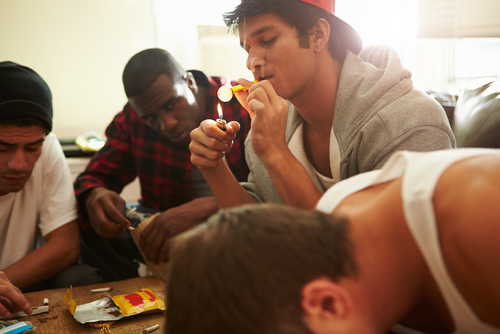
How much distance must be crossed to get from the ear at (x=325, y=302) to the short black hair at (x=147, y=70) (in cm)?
147

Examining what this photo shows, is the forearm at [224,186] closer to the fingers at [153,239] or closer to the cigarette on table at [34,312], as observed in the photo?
the fingers at [153,239]

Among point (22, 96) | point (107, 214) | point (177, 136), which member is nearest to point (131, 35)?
point (177, 136)

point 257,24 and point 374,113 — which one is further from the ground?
point 257,24

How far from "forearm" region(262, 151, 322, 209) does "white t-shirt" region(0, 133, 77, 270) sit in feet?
3.05

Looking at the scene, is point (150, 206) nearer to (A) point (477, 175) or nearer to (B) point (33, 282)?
(B) point (33, 282)

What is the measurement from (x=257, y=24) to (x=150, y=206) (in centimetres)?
124

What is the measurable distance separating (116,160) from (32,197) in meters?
0.55

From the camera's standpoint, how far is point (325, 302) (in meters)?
0.49

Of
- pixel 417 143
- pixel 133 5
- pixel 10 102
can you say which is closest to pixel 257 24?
pixel 417 143

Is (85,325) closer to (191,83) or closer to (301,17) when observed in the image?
(301,17)

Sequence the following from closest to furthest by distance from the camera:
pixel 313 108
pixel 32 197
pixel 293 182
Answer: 1. pixel 293 182
2. pixel 313 108
3. pixel 32 197

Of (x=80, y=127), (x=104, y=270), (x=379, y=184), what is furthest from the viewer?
(x=80, y=127)

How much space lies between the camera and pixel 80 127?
3377mm

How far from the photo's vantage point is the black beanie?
139 cm
